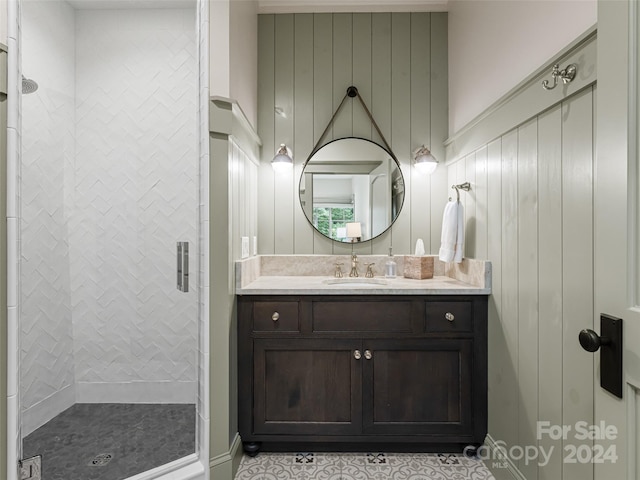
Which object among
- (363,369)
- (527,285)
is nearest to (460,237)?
(527,285)

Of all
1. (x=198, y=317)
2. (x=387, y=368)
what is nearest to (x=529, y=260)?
(x=387, y=368)

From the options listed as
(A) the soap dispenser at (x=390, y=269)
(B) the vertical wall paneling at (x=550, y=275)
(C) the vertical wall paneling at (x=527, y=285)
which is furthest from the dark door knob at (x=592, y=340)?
(A) the soap dispenser at (x=390, y=269)

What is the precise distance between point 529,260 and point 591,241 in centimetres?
39

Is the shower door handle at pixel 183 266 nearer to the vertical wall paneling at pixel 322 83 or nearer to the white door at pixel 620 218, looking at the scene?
the vertical wall paneling at pixel 322 83

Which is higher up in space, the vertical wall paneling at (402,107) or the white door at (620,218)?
the vertical wall paneling at (402,107)

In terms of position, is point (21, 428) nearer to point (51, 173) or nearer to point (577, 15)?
point (51, 173)

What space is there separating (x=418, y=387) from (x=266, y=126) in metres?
1.89

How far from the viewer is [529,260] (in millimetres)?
1653

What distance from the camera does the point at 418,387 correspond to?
2020mm

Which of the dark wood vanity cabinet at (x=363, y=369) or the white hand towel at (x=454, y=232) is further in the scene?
the white hand towel at (x=454, y=232)

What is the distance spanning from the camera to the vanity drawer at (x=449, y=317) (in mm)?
2020

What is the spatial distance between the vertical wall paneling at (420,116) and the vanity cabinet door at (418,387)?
840 mm

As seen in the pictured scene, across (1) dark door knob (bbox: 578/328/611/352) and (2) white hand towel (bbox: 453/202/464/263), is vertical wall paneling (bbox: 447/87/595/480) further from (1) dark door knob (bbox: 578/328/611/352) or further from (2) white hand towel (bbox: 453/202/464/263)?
(1) dark door knob (bbox: 578/328/611/352)

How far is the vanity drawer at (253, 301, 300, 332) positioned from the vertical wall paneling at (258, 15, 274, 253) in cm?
69
